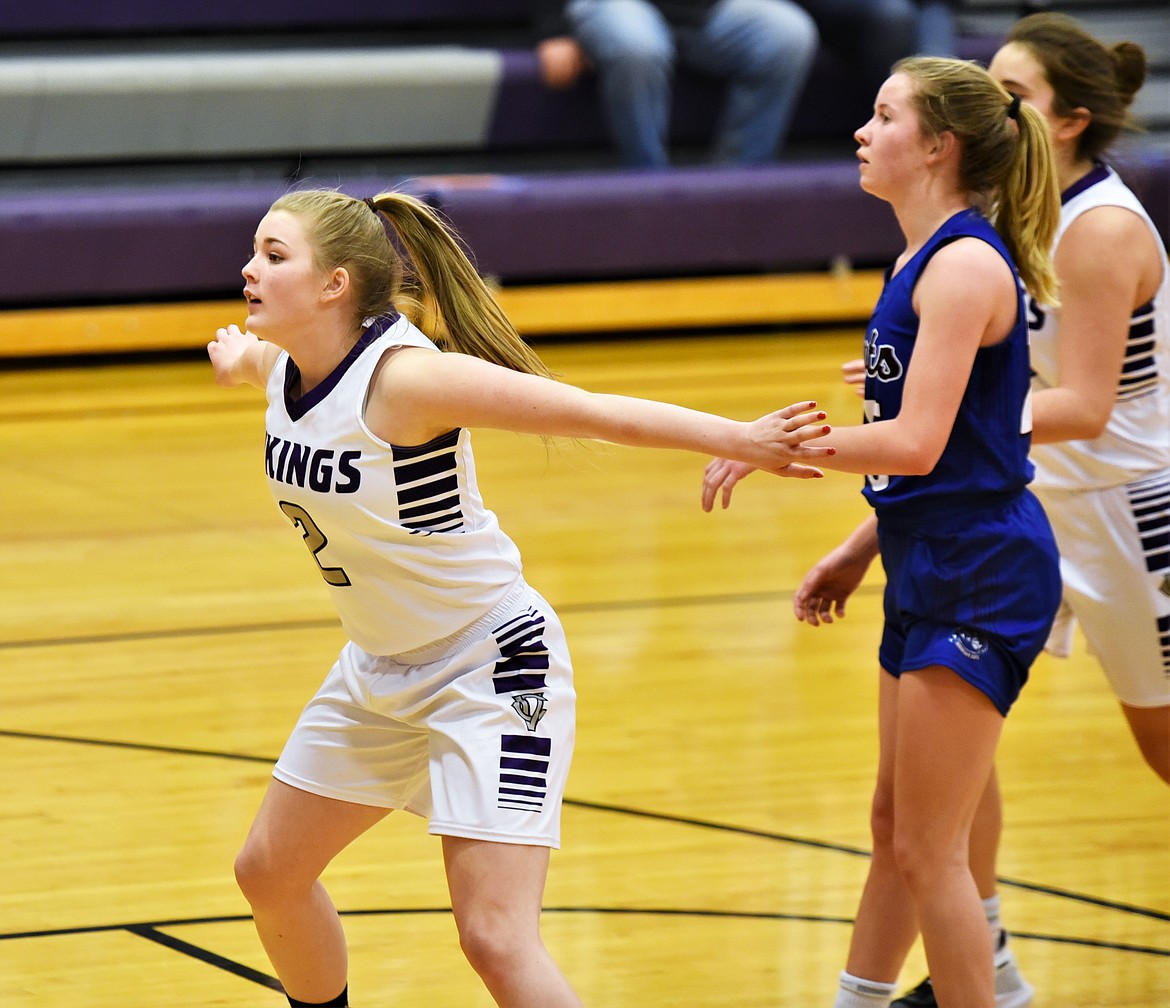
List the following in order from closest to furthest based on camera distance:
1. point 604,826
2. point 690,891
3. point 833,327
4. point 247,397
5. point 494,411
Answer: point 494,411 → point 690,891 → point 604,826 → point 247,397 → point 833,327

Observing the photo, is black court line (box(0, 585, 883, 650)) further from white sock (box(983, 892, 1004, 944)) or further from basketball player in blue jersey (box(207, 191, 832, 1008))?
basketball player in blue jersey (box(207, 191, 832, 1008))

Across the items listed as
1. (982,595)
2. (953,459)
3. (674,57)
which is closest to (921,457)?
(953,459)

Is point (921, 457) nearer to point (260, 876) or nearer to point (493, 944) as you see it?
point (493, 944)

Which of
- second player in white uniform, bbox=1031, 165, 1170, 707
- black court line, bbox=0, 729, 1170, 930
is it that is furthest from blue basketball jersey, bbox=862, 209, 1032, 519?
black court line, bbox=0, 729, 1170, 930

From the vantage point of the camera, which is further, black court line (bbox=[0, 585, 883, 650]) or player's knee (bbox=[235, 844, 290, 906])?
black court line (bbox=[0, 585, 883, 650])

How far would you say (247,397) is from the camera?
23.9ft

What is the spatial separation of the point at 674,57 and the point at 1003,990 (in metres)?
6.82

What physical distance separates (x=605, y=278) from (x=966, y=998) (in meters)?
6.43

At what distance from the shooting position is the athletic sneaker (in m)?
2.81

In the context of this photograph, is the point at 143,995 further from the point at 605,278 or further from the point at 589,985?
the point at 605,278

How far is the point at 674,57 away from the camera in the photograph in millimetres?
8961

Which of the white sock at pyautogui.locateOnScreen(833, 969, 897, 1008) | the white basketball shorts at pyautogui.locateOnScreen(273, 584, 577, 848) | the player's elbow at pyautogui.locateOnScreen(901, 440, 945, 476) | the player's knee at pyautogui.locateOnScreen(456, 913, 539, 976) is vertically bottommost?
the white sock at pyautogui.locateOnScreen(833, 969, 897, 1008)

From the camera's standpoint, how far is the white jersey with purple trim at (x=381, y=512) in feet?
7.43

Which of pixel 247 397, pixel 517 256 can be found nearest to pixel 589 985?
pixel 247 397
